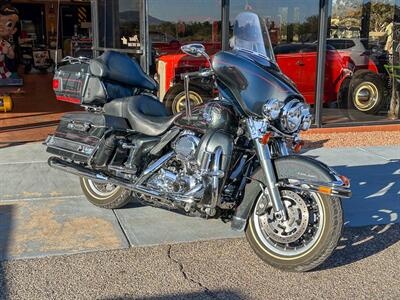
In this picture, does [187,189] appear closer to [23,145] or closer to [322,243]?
[322,243]

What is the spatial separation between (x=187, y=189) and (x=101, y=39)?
6.19 m

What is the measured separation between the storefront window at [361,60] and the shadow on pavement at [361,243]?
453 cm

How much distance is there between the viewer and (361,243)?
4.42 metres

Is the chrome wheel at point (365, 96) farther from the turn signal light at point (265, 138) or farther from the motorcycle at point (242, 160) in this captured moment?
the turn signal light at point (265, 138)

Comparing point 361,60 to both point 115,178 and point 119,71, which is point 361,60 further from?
point 115,178

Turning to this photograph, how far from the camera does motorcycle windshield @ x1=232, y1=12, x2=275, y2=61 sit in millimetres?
4156

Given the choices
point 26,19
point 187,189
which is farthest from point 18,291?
point 26,19

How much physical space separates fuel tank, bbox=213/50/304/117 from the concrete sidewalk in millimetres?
1284

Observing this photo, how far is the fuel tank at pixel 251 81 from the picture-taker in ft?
12.6

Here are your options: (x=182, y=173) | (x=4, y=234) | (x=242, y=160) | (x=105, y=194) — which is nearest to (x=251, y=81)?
(x=242, y=160)

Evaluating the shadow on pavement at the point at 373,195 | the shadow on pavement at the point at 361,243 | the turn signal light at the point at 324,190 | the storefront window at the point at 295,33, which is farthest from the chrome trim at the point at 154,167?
the storefront window at the point at 295,33

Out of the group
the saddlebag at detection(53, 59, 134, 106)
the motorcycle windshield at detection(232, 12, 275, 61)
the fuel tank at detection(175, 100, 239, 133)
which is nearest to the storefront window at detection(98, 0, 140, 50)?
the saddlebag at detection(53, 59, 134, 106)

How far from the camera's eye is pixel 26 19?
21859 mm

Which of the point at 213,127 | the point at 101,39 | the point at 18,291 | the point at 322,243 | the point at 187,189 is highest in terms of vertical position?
the point at 101,39
